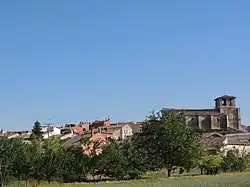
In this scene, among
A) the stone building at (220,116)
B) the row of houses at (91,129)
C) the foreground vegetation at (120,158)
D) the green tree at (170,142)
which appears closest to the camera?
the foreground vegetation at (120,158)

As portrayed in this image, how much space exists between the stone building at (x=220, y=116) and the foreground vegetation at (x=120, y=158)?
260 feet

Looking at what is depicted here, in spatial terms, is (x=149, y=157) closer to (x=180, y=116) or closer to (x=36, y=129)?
(x=180, y=116)

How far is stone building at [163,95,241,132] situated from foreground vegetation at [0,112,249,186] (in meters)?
79.1

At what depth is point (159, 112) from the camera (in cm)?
6006

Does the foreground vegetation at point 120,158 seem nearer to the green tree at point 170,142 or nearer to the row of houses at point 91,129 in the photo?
the green tree at point 170,142

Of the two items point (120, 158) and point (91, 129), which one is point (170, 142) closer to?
point (120, 158)

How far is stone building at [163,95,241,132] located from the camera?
465 feet

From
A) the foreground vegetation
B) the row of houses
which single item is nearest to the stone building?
the row of houses

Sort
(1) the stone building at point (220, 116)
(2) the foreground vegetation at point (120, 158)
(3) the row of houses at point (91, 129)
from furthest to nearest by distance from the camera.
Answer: (1) the stone building at point (220, 116)
(3) the row of houses at point (91, 129)
(2) the foreground vegetation at point (120, 158)

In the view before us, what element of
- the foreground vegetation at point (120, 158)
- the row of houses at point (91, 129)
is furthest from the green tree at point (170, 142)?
the row of houses at point (91, 129)

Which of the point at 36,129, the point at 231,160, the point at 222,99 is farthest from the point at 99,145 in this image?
the point at 222,99

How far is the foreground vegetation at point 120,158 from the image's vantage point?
170ft

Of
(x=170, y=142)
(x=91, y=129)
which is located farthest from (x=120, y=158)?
(x=91, y=129)

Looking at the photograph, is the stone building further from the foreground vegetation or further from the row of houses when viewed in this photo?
the foreground vegetation
